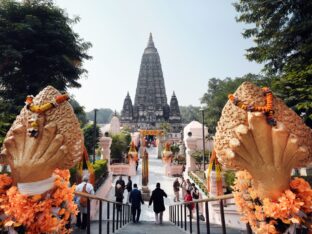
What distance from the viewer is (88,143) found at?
833 inches

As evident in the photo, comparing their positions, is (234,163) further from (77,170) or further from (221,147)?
(77,170)

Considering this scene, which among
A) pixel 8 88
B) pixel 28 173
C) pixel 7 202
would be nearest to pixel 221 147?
pixel 28 173

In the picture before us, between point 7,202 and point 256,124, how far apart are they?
230 cm

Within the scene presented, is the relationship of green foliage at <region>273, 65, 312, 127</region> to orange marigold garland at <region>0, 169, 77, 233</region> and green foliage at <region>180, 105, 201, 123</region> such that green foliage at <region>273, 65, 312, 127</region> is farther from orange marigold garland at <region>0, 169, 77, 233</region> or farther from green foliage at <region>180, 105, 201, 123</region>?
green foliage at <region>180, 105, 201, 123</region>

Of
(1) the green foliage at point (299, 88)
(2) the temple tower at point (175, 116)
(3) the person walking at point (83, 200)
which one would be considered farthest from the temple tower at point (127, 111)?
(3) the person walking at point (83, 200)

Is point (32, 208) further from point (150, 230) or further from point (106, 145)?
point (106, 145)

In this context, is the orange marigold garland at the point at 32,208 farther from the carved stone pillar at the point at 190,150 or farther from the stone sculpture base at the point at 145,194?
the carved stone pillar at the point at 190,150

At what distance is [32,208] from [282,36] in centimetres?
1351

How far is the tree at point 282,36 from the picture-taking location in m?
10.5

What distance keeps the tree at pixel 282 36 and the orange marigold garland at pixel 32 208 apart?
10089mm

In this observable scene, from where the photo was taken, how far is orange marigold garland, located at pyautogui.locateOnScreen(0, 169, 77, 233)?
188cm

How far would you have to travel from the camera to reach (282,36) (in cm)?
1177

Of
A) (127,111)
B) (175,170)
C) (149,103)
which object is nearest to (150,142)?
(149,103)

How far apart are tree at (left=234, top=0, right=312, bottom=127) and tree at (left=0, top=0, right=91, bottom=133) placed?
433 inches
